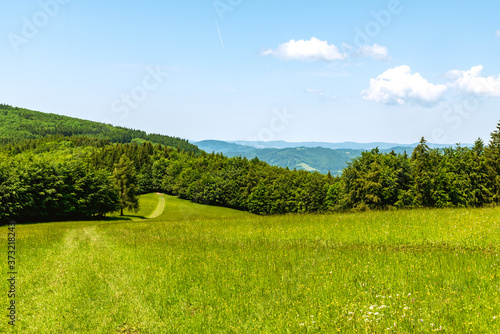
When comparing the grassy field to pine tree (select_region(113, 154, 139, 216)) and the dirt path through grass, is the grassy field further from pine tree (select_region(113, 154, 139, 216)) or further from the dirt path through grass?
the dirt path through grass

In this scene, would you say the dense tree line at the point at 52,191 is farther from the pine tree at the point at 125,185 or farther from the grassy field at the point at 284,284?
the grassy field at the point at 284,284

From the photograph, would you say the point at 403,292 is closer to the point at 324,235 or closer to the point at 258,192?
the point at 324,235

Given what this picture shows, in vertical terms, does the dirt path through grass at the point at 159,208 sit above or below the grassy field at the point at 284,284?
below

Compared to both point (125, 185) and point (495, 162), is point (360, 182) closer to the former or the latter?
point (495, 162)

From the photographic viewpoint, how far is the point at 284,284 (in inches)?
363

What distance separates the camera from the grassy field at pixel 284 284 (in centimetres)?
708

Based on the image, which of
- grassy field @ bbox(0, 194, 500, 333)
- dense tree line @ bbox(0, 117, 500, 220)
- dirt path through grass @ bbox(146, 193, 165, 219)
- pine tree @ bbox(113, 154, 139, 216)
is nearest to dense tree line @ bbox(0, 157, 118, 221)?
dense tree line @ bbox(0, 117, 500, 220)

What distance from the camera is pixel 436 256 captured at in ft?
33.8

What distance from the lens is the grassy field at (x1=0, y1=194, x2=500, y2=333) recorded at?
7.08 metres

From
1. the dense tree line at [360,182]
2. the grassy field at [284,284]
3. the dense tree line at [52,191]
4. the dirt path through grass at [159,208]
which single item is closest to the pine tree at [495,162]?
the dense tree line at [360,182]

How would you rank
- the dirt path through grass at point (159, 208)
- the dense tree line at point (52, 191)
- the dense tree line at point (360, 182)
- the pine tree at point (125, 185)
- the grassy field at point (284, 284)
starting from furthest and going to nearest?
the dirt path through grass at point (159, 208) < the pine tree at point (125, 185) < the dense tree line at point (360, 182) < the dense tree line at point (52, 191) < the grassy field at point (284, 284)

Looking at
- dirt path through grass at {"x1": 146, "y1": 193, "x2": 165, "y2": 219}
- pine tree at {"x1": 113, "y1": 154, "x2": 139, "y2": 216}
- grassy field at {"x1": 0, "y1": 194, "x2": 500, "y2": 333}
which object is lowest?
dirt path through grass at {"x1": 146, "y1": 193, "x2": 165, "y2": 219}

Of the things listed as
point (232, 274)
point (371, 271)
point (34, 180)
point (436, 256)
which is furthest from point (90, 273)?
point (34, 180)

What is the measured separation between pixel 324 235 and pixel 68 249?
13193 millimetres
